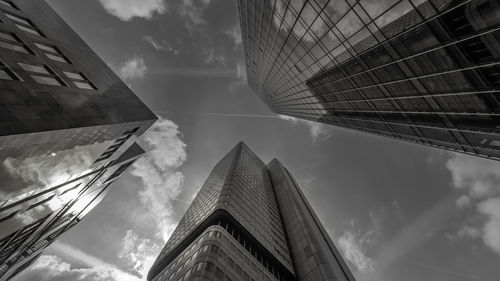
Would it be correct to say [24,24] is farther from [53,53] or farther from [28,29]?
[53,53]

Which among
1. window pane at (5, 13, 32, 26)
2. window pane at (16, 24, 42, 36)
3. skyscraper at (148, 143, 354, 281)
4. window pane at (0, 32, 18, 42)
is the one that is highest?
window pane at (5, 13, 32, 26)

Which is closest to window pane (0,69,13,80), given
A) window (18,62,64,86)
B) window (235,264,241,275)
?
window (18,62,64,86)

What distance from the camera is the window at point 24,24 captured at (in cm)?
Result: 2200

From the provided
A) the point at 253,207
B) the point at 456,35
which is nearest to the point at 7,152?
the point at 456,35

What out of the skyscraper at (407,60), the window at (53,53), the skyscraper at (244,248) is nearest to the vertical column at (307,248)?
the skyscraper at (244,248)

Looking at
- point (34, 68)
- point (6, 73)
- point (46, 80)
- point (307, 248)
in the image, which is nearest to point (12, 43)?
point (34, 68)

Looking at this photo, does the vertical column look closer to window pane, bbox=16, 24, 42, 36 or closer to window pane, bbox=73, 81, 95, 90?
window pane, bbox=73, 81, 95, 90

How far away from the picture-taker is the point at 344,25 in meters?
20.5

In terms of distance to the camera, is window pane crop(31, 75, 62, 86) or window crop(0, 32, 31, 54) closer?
window crop(0, 32, 31, 54)

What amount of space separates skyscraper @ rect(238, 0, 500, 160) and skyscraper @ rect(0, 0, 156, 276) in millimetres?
23038

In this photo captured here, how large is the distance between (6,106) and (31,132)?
205 centimetres

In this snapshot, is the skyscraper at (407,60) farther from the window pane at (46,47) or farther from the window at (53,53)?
the window pane at (46,47)

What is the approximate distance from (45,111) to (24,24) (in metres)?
11.8

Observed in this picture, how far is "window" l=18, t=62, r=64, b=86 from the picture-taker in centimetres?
1920
